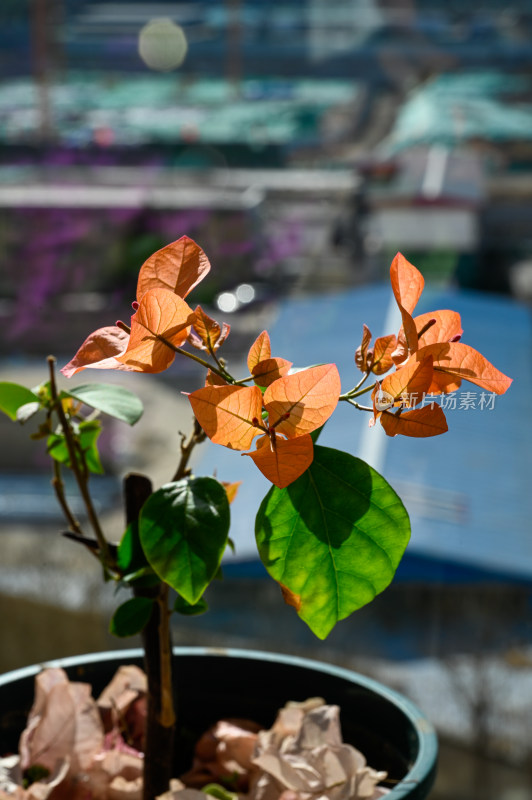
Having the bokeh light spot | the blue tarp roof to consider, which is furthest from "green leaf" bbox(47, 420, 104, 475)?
the bokeh light spot

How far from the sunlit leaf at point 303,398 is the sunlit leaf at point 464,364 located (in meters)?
0.02

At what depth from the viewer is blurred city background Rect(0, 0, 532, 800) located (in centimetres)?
79

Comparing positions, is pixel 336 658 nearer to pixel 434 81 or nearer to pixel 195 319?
pixel 195 319

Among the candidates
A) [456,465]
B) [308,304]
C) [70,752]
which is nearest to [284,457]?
[70,752]

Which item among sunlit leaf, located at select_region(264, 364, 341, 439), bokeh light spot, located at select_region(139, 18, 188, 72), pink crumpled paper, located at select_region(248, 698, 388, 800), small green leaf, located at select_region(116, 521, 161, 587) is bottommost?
pink crumpled paper, located at select_region(248, 698, 388, 800)

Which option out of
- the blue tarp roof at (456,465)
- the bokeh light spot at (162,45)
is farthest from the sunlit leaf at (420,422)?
the bokeh light spot at (162,45)

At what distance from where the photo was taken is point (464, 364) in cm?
16

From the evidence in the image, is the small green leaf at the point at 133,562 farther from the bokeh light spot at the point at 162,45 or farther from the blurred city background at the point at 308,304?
the bokeh light spot at the point at 162,45

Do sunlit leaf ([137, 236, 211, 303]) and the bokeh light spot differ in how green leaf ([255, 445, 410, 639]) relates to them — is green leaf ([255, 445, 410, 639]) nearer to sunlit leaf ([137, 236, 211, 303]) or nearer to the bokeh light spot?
sunlit leaf ([137, 236, 211, 303])

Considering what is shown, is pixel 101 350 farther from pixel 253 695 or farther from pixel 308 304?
pixel 308 304

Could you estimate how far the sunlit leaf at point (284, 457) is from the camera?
14 centimetres

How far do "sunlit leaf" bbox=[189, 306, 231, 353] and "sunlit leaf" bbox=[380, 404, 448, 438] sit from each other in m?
0.03

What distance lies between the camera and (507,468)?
96cm

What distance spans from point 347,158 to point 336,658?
221 centimetres
